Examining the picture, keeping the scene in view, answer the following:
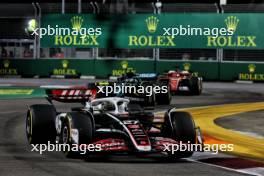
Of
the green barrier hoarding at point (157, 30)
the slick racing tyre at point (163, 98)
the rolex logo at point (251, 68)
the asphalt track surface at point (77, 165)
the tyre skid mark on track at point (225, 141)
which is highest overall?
the green barrier hoarding at point (157, 30)

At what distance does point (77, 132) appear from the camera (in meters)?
10.3

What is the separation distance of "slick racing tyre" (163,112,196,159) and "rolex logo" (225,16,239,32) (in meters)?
24.1

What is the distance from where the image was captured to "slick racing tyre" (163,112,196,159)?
10.7 meters

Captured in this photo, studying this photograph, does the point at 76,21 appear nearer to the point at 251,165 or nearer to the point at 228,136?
the point at 228,136

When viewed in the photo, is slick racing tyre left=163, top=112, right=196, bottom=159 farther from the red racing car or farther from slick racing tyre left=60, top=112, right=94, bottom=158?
the red racing car

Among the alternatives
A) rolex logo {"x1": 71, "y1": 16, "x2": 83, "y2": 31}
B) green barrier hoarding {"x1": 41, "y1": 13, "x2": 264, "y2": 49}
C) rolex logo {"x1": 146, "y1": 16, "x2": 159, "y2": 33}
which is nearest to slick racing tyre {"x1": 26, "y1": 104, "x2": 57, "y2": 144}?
green barrier hoarding {"x1": 41, "y1": 13, "x2": 264, "y2": 49}

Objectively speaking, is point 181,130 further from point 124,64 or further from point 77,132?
point 124,64

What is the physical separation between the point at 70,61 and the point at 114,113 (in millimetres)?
26897

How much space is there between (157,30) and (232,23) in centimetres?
396

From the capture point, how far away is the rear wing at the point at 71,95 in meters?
12.6

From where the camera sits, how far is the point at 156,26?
35875 millimetres

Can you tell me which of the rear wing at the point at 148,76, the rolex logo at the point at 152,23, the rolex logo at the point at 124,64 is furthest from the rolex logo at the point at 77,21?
the rear wing at the point at 148,76

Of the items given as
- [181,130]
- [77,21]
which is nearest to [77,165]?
[181,130]

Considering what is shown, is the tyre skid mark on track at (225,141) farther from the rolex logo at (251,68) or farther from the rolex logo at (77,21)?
the rolex logo at (77,21)
